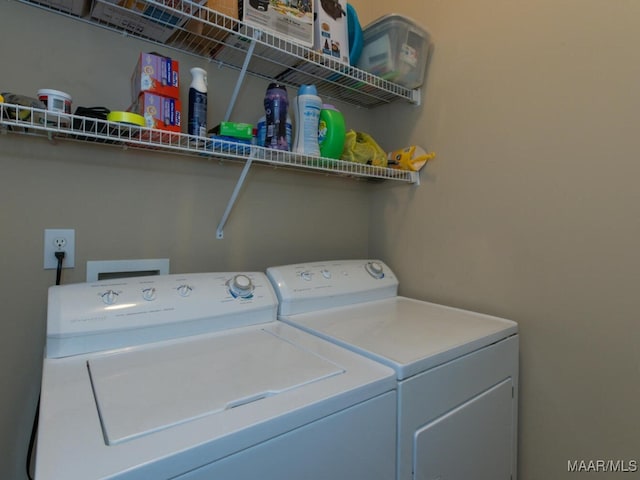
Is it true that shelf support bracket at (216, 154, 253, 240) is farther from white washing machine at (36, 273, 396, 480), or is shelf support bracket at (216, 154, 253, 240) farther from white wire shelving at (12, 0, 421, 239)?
white washing machine at (36, 273, 396, 480)

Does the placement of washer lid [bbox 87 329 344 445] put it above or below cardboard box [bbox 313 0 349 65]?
below

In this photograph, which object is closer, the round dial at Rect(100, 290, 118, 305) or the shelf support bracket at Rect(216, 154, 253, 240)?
the round dial at Rect(100, 290, 118, 305)

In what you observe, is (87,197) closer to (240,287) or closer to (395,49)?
(240,287)

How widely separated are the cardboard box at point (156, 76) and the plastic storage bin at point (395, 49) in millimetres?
903

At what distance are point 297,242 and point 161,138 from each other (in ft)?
2.71

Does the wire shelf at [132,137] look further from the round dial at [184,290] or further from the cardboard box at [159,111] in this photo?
the round dial at [184,290]

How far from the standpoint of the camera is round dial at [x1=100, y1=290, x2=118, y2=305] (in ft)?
3.33

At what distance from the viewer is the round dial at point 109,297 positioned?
102 cm

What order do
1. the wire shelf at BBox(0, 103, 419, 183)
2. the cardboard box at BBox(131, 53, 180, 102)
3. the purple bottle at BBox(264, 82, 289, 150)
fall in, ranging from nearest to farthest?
the wire shelf at BBox(0, 103, 419, 183), the cardboard box at BBox(131, 53, 180, 102), the purple bottle at BBox(264, 82, 289, 150)

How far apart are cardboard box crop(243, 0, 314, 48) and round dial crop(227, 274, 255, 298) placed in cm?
90

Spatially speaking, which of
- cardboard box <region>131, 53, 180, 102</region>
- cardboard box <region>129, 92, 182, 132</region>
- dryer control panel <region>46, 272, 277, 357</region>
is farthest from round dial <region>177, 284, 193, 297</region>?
cardboard box <region>131, 53, 180, 102</region>

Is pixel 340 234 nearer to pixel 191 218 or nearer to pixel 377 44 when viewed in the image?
pixel 191 218

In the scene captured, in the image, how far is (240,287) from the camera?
124 centimetres

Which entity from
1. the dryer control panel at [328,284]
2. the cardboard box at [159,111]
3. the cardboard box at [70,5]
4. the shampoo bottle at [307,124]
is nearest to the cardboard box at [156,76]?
the cardboard box at [159,111]
